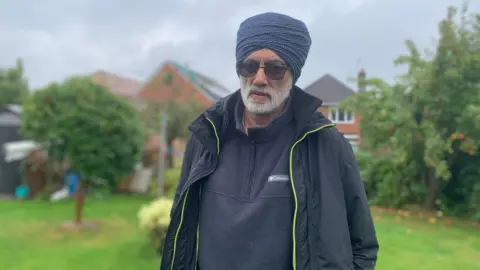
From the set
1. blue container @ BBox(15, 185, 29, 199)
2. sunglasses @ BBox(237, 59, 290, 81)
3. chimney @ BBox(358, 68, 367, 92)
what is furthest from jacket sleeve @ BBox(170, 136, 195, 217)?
blue container @ BBox(15, 185, 29, 199)

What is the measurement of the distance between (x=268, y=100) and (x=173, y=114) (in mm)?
11279

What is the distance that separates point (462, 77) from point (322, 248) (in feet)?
19.2

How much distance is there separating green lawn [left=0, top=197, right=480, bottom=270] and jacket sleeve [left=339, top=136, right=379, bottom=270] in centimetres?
255

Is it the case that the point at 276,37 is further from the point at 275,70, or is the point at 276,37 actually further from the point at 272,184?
the point at 272,184

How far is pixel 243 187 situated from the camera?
59.3 inches

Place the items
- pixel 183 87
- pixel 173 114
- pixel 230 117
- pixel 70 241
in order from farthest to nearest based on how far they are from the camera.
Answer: pixel 183 87, pixel 173 114, pixel 70 241, pixel 230 117

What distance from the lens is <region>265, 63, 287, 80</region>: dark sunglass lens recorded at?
4.96ft

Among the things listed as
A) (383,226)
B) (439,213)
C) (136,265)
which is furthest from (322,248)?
(439,213)

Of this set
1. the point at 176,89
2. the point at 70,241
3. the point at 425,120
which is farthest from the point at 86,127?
the point at 425,120

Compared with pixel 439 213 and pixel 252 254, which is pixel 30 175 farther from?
pixel 252 254

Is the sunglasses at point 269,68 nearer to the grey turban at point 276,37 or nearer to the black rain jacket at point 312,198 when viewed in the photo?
the grey turban at point 276,37

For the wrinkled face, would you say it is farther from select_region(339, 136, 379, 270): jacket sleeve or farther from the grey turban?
select_region(339, 136, 379, 270): jacket sleeve

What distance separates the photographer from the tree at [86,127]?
352 inches

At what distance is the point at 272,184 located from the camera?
1.46m
